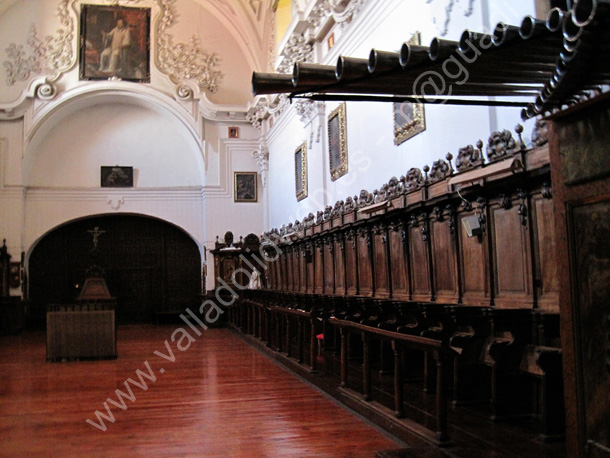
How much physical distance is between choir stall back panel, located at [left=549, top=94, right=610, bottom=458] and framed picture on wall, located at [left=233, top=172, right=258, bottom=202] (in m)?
17.1

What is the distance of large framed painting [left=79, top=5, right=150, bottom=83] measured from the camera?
58.3 ft

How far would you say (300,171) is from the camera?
1436 centimetres

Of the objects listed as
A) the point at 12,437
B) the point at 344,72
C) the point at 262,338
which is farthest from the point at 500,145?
the point at 262,338

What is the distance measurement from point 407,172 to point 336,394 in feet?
10.8

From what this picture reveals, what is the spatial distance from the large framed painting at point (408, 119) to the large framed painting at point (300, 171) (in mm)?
5138

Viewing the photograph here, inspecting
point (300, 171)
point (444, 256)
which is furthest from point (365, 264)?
point (300, 171)

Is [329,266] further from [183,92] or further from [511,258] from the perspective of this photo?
[183,92]

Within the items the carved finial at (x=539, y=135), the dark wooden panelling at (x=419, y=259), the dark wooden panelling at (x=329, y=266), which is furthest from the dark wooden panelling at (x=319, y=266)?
the carved finial at (x=539, y=135)

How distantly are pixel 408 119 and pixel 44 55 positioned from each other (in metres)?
13.3

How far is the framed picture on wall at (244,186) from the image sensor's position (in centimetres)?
1900

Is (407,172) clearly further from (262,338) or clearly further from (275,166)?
(275,166)

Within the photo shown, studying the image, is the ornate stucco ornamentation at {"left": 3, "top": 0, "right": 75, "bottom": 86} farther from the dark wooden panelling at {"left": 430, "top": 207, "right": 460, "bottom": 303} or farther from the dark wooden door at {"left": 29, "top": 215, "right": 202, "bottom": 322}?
the dark wooden panelling at {"left": 430, "top": 207, "right": 460, "bottom": 303}

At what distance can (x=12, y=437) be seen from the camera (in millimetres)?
5125

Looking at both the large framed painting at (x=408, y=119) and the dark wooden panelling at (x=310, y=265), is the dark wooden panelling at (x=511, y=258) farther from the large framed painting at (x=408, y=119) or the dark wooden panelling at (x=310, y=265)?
the dark wooden panelling at (x=310, y=265)
